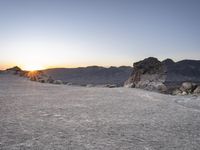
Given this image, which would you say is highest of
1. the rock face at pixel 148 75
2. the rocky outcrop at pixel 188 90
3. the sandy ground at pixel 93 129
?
the rock face at pixel 148 75

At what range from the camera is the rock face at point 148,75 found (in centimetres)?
2525

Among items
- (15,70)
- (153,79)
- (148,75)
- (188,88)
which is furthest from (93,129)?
(15,70)

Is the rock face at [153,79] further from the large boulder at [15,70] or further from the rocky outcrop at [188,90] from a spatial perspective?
the large boulder at [15,70]

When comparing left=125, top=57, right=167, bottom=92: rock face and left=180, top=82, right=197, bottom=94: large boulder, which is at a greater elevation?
left=125, top=57, right=167, bottom=92: rock face

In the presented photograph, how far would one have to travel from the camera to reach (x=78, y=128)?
7.64 m

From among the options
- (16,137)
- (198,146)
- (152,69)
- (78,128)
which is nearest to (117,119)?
(78,128)

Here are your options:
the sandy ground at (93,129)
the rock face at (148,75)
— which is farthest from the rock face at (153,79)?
the sandy ground at (93,129)

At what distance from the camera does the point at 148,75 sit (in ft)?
89.6

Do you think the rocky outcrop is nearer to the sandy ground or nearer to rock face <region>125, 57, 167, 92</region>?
rock face <region>125, 57, 167, 92</region>

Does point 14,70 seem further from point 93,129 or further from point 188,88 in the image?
point 93,129

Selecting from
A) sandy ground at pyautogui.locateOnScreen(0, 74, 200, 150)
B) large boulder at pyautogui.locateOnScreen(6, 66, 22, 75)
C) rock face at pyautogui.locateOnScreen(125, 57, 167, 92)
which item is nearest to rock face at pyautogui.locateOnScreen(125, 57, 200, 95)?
rock face at pyautogui.locateOnScreen(125, 57, 167, 92)

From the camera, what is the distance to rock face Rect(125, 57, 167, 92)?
25250mm

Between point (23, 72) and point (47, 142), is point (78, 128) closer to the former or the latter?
point (47, 142)

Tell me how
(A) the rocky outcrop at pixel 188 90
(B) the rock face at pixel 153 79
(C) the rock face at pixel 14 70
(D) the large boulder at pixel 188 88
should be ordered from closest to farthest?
(A) the rocky outcrop at pixel 188 90, (D) the large boulder at pixel 188 88, (B) the rock face at pixel 153 79, (C) the rock face at pixel 14 70
